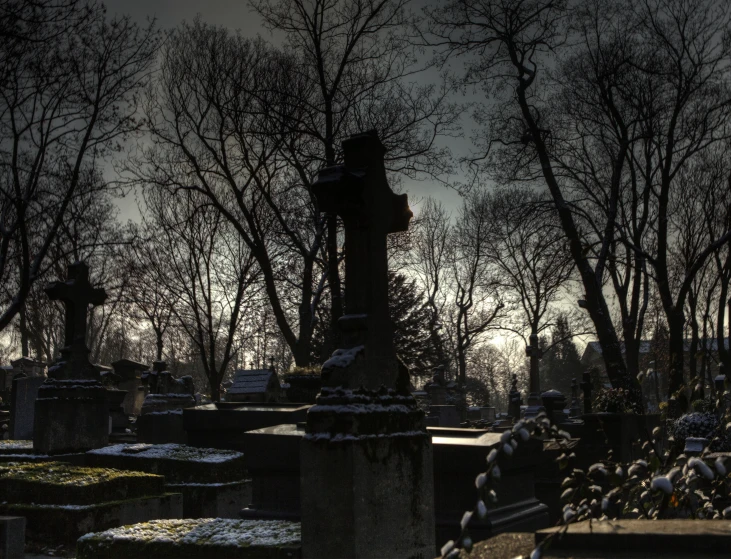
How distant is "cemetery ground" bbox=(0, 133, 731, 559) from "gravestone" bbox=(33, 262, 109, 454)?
205 centimetres

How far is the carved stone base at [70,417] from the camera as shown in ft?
39.7

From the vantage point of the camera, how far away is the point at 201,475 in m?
9.50

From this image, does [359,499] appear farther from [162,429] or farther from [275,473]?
[162,429]

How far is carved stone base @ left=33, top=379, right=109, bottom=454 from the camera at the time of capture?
12.1 meters

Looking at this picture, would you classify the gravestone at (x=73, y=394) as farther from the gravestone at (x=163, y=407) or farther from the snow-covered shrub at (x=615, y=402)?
the snow-covered shrub at (x=615, y=402)

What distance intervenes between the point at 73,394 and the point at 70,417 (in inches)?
16.6

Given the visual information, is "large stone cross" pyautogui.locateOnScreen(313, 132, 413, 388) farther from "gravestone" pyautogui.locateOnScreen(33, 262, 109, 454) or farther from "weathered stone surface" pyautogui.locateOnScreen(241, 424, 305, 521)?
"gravestone" pyautogui.locateOnScreen(33, 262, 109, 454)

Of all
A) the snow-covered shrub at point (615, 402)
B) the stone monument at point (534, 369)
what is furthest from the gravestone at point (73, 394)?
the stone monument at point (534, 369)

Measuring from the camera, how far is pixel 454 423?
24297mm

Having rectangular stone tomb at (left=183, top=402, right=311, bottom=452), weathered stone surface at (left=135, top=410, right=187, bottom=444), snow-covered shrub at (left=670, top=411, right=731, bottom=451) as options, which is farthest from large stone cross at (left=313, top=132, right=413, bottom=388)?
weathered stone surface at (left=135, top=410, right=187, bottom=444)

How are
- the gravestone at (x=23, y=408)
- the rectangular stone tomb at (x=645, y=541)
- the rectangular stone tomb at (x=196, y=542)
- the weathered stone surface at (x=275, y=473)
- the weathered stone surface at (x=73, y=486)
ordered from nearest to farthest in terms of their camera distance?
the rectangular stone tomb at (x=645, y=541) < the rectangular stone tomb at (x=196, y=542) < the weathered stone surface at (x=275, y=473) < the weathered stone surface at (x=73, y=486) < the gravestone at (x=23, y=408)

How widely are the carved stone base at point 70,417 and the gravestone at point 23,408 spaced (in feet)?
19.4

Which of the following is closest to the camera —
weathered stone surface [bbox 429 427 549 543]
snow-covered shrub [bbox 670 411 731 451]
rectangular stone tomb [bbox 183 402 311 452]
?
weathered stone surface [bbox 429 427 549 543]

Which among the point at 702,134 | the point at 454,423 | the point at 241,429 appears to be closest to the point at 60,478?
the point at 241,429
